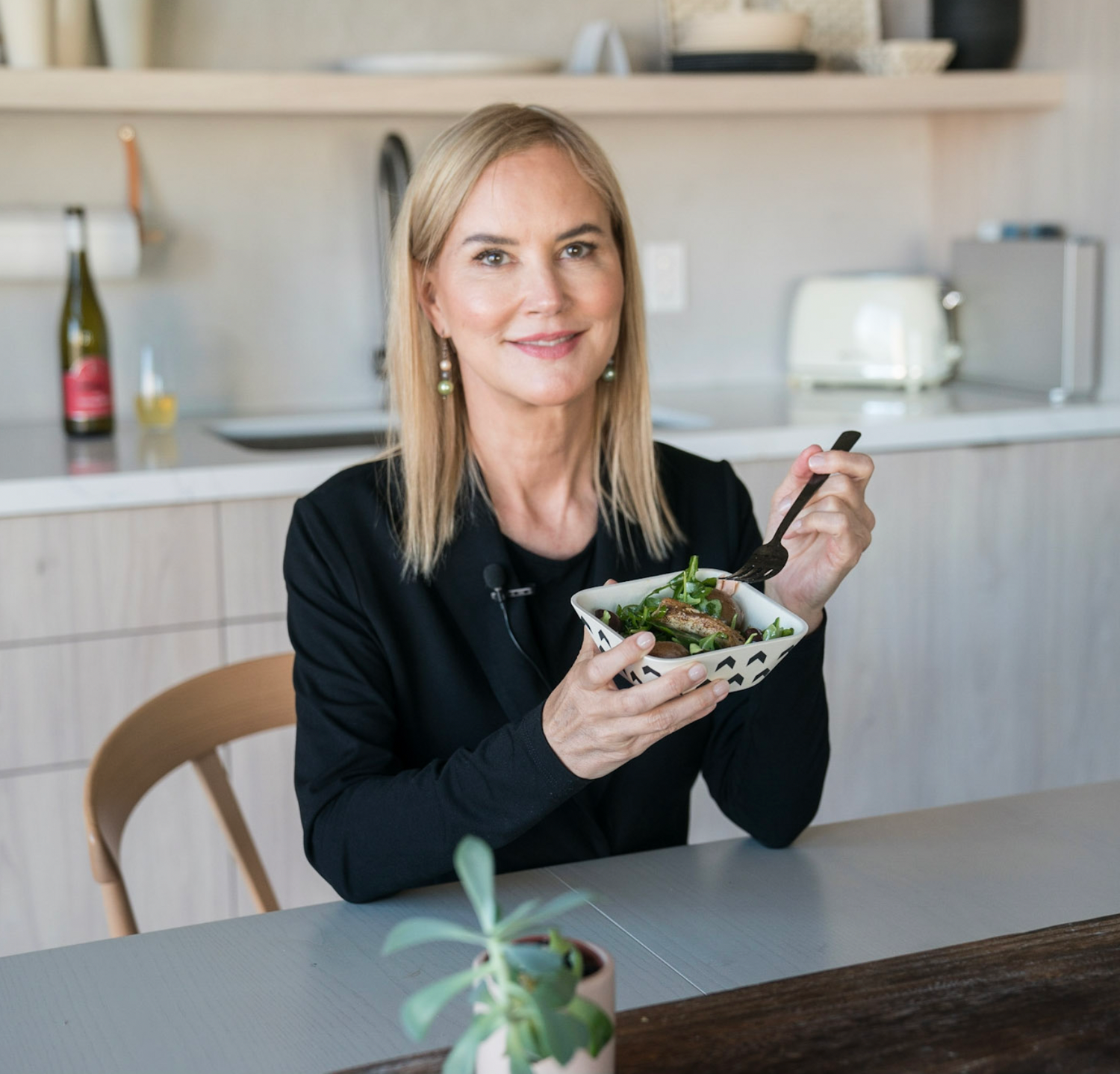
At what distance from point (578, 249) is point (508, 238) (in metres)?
0.07

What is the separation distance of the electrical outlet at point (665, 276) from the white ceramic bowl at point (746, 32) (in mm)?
376

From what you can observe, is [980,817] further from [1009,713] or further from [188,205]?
[188,205]

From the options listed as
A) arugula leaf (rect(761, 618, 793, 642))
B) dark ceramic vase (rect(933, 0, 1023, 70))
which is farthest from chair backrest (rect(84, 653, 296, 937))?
dark ceramic vase (rect(933, 0, 1023, 70))

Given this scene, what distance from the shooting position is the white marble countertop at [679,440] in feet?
6.25

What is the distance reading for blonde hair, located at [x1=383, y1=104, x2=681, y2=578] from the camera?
1.26m

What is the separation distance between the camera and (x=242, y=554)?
1.97m

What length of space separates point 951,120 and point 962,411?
0.81 metres

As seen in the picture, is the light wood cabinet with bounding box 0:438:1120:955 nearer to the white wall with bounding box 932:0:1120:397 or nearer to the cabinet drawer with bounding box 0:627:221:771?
the cabinet drawer with bounding box 0:627:221:771

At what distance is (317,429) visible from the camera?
2.47 metres

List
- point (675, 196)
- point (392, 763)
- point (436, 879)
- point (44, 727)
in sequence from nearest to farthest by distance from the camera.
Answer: point (436, 879), point (392, 763), point (44, 727), point (675, 196)

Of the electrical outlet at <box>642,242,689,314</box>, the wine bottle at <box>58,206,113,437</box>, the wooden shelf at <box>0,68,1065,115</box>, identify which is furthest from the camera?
the electrical outlet at <box>642,242,689,314</box>

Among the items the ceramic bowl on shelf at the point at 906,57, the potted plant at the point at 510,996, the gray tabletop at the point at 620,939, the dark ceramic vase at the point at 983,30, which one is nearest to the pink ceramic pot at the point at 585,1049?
the potted plant at the point at 510,996

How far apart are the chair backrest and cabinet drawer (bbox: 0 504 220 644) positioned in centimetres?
60

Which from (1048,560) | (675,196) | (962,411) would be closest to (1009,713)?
(1048,560)
